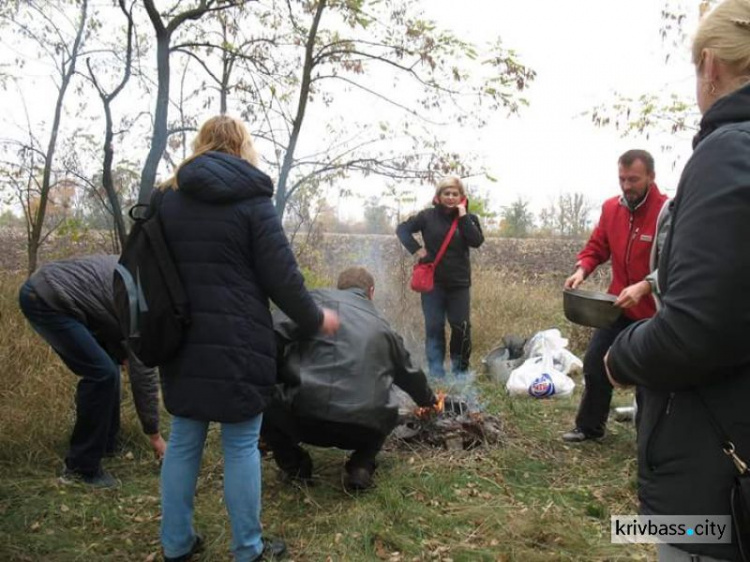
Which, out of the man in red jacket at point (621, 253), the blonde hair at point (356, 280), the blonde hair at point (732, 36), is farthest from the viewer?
the man in red jacket at point (621, 253)

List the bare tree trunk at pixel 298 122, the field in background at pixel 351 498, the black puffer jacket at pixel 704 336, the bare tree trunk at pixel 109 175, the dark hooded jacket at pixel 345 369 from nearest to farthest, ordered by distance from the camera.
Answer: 1. the black puffer jacket at pixel 704 336
2. the field in background at pixel 351 498
3. the dark hooded jacket at pixel 345 369
4. the bare tree trunk at pixel 109 175
5. the bare tree trunk at pixel 298 122

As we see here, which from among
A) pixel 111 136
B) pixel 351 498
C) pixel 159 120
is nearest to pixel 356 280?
pixel 351 498

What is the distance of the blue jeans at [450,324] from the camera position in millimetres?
5641

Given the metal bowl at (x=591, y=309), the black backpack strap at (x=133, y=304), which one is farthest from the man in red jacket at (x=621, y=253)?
the black backpack strap at (x=133, y=304)

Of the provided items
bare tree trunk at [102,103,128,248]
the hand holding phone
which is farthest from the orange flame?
bare tree trunk at [102,103,128,248]

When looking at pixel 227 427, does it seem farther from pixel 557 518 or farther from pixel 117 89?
pixel 117 89

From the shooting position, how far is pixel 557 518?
304cm

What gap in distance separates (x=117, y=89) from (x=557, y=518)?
5.18 m

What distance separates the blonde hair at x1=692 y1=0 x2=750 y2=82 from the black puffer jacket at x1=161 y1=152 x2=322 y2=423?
1.62 metres

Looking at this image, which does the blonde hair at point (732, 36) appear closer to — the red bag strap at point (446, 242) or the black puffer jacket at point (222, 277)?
the black puffer jacket at point (222, 277)

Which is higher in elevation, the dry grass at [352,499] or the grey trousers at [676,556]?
the grey trousers at [676,556]

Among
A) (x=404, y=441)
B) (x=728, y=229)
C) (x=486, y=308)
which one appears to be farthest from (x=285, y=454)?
(x=486, y=308)

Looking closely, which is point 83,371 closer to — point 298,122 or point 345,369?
point 345,369

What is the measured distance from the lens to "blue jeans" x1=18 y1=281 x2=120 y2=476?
10.6 ft
